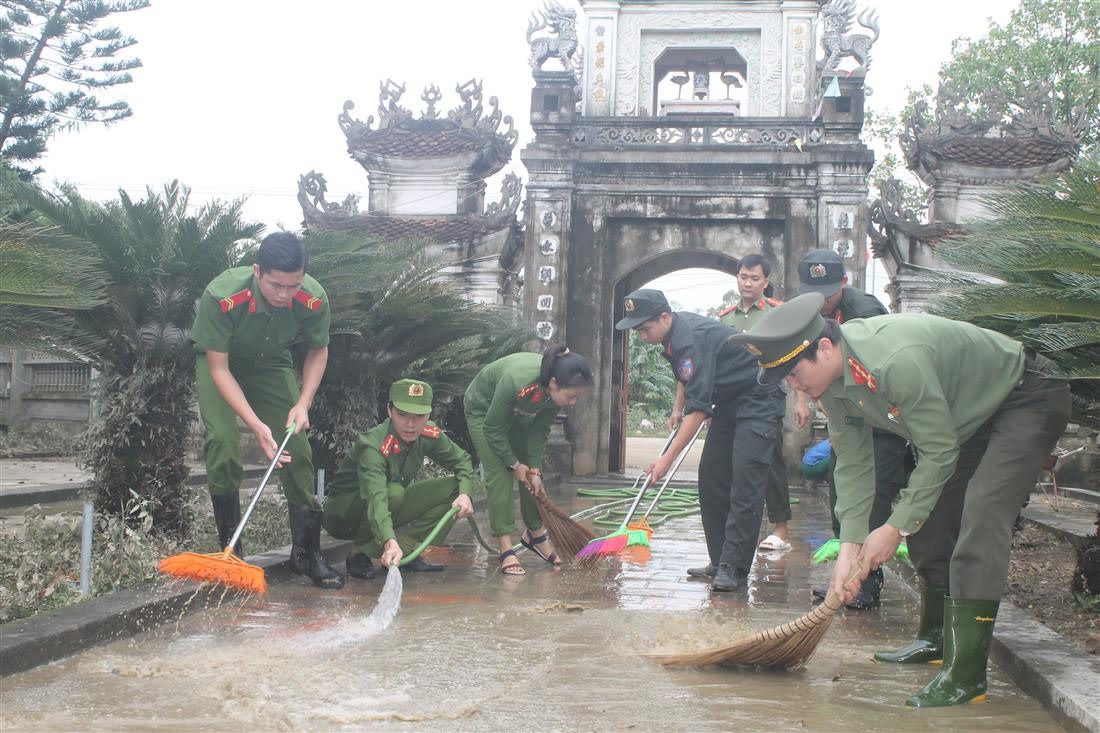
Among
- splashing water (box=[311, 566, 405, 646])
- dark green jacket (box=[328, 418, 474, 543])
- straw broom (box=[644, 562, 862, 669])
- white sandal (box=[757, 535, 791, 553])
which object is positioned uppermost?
dark green jacket (box=[328, 418, 474, 543])

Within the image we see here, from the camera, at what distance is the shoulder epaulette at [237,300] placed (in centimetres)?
556

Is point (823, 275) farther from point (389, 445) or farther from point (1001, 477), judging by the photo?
point (389, 445)

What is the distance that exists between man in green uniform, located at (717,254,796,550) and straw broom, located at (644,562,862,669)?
274cm

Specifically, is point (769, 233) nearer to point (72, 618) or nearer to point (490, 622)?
point (490, 622)

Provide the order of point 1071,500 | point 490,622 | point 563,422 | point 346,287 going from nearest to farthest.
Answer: point 490,622 → point 346,287 → point 1071,500 → point 563,422

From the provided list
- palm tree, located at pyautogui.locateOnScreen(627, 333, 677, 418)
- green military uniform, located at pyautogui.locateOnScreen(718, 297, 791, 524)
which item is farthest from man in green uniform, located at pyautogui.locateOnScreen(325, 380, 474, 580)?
palm tree, located at pyautogui.locateOnScreen(627, 333, 677, 418)

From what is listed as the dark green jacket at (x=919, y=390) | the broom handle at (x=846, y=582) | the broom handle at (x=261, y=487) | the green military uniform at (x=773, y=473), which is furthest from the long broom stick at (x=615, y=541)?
the broom handle at (x=846, y=582)

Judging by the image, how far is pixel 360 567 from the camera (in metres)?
6.32

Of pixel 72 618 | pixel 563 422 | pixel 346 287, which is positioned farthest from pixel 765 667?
pixel 563 422

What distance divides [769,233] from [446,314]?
773 cm

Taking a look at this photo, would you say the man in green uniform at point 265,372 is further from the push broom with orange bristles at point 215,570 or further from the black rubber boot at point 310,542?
the push broom with orange bristles at point 215,570

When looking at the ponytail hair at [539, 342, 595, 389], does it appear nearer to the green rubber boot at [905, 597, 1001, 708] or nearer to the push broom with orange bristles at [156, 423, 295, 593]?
the push broom with orange bristles at [156, 423, 295, 593]

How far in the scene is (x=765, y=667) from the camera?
13.7 feet

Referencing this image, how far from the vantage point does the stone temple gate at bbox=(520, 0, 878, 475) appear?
15320mm
